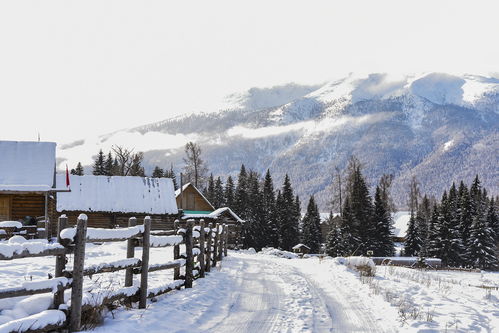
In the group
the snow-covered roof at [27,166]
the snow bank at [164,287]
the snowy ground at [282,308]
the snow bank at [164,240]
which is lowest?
the snowy ground at [282,308]

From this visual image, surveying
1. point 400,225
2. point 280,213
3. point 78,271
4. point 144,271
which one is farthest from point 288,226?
point 78,271

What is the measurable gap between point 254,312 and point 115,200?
29.3 meters

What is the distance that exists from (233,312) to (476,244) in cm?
5766

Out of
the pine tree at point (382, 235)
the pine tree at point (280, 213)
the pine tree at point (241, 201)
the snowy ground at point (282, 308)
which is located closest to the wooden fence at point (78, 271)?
the snowy ground at point (282, 308)

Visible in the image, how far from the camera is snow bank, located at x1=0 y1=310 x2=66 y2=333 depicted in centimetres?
533

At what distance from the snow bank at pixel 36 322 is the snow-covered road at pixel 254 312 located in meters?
0.75

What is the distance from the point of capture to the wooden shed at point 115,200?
35.3 meters

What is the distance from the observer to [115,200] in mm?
36156

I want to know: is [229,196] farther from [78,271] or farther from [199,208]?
[78,271]

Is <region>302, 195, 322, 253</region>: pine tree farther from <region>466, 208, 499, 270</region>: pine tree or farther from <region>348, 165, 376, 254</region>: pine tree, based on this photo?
<region>466, 208, 499, 270</region>: pine tree

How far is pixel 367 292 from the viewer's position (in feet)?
39.3

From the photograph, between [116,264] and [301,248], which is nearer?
[116,264]

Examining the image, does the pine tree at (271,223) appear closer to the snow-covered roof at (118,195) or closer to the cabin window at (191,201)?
the cabin window at (191,201)

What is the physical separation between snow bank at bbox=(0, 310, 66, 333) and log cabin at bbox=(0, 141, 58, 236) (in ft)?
67.6
